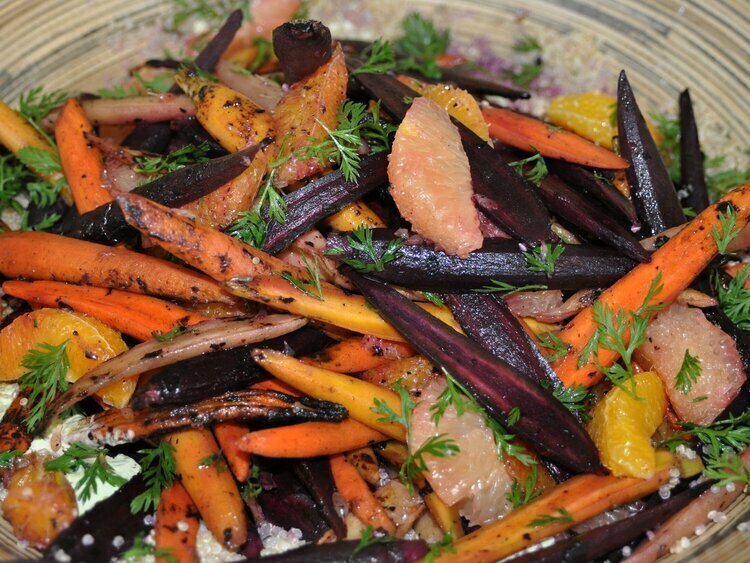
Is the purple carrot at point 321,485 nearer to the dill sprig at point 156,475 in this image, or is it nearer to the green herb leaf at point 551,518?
the dill sprig at point 156,475

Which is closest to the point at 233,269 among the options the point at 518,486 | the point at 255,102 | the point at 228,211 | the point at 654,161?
the point at 228,211

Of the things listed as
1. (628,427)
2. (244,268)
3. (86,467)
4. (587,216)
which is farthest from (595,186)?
(86,467)

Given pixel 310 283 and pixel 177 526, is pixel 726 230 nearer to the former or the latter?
pixel 310 283

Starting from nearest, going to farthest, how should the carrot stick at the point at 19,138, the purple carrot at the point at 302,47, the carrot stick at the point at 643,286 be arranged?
the carrot stick at the point at 643,286 < the purple carrot at the point at 302,47 < the carrot stick at the point at 19,138

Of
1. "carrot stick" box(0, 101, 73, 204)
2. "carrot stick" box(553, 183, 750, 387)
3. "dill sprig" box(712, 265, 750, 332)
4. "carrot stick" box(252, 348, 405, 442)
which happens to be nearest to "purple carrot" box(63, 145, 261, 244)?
"carrot stick" box(0, 101, 73, 204)

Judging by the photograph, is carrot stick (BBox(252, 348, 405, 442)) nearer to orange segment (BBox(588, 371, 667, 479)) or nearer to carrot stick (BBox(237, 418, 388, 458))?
carrot stick (BBox(237, 418, 388, 458))

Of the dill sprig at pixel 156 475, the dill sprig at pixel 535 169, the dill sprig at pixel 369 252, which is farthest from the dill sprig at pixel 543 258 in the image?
the dill sprig at pixel 156 475
